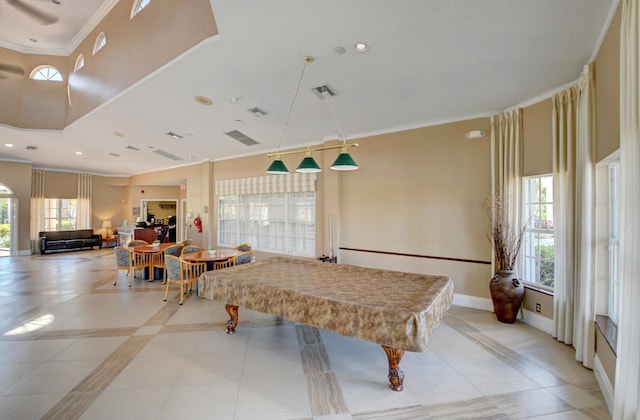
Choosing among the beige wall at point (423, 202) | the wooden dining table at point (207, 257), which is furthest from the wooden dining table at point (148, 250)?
the beige wall at point (423, 202)

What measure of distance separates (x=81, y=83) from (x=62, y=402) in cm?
706

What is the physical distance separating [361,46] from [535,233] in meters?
3.59

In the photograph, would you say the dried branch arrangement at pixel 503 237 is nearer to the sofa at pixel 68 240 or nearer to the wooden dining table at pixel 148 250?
the wooden dining table at pixel 148 250

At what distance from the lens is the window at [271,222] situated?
659 centimetres

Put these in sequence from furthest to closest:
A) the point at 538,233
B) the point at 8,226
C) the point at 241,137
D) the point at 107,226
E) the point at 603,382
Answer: the point at 107,226 < the point at 8,226 < the point at 241,137 < the point at 538,233 < the point at 603,382

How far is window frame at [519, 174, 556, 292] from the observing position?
3887mm

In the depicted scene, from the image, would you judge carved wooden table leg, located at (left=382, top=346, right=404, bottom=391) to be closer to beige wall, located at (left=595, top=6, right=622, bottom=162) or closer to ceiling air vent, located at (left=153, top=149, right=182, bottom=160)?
beige wall, located at (left=595, top=6, right=622, bottom=162)

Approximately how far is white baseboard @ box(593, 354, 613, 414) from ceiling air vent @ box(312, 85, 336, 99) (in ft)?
14.5

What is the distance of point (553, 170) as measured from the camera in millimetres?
3482

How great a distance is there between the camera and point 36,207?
10.1 meters

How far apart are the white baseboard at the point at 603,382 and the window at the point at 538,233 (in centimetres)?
128

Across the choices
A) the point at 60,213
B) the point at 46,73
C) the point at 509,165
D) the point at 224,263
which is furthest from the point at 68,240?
Result: the point at 509,165

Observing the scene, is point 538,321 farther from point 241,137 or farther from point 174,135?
point 174,135

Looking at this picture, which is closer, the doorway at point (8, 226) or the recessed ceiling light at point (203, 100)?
the recessed ceiling light at point (203, 100)
